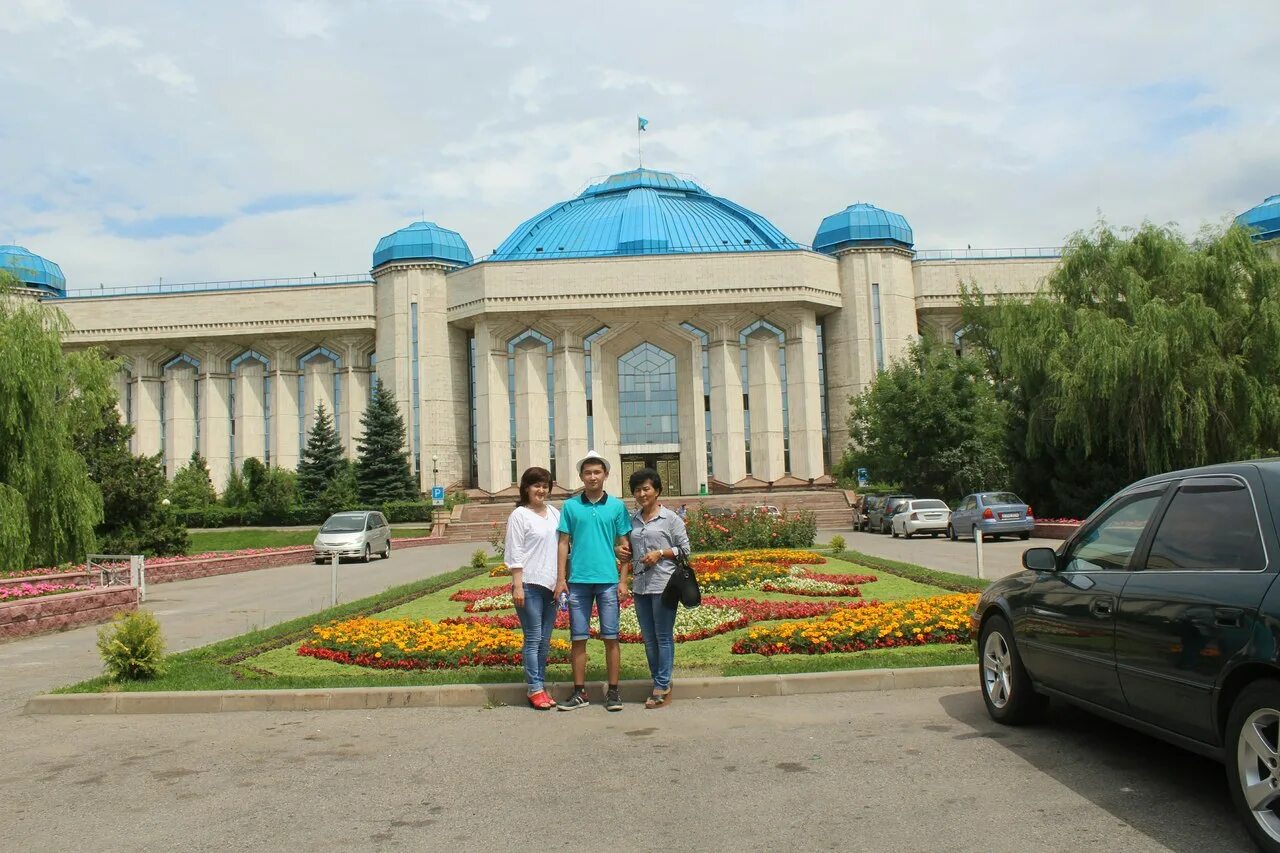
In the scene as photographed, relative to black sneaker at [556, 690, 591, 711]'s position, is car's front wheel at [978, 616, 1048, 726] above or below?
above

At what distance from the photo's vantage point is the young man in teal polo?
7.84 meters

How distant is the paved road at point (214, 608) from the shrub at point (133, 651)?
2.81ft

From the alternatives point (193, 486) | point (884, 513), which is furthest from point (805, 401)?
point (193, 486)

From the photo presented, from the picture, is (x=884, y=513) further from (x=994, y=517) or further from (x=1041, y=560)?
(x=1041, y=560)

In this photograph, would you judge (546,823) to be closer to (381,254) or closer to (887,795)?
(887,795)

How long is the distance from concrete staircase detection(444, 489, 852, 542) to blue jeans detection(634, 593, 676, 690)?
125 feet

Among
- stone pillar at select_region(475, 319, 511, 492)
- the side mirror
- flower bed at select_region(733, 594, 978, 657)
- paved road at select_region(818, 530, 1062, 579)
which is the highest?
stone pillar at select_region(475, 319, 511, 492)

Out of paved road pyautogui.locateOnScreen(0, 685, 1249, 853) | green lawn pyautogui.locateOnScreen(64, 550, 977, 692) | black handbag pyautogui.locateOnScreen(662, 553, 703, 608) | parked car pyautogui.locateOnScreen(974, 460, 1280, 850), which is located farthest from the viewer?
green lawn pyautogui.locateOnScreen(64, 550, 977, 692)

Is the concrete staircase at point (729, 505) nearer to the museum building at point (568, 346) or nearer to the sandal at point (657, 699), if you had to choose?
the museum building at point (568, 346)

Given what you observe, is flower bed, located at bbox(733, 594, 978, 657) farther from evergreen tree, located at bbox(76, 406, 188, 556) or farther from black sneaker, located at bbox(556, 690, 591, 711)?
evergreen tree, located at bbox(76, 406, 188, 556)

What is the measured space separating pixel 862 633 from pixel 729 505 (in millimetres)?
38798

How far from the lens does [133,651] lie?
29.7 ft

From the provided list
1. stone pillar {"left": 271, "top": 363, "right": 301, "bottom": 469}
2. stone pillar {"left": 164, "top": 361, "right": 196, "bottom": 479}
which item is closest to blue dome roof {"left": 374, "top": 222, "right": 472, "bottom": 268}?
stone pillar {"left": 271, "top": 363, "right": 301, "bottom": 469}

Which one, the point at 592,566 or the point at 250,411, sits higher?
the point at 250,411
